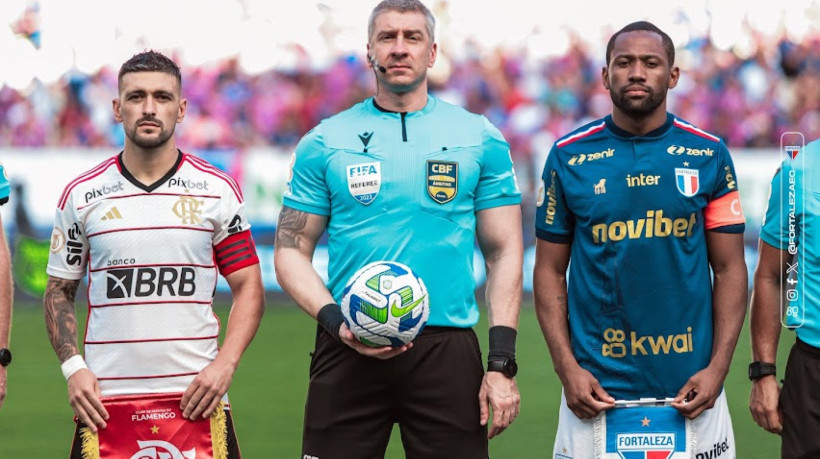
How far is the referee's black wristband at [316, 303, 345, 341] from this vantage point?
4.14 m

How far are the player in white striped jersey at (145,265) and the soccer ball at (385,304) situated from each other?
58 cm

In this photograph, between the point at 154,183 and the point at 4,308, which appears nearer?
the point at 154,183

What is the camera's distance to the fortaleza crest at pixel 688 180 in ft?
13.8

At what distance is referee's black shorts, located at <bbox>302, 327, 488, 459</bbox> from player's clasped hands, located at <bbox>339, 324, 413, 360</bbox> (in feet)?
0.68

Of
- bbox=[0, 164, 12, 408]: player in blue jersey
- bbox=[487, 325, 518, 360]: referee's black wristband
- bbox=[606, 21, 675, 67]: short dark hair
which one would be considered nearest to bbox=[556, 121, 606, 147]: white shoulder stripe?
bbox=[606, 21, 675, 67]: short dark hair

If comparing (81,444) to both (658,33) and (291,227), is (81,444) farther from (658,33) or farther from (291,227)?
(658,33)

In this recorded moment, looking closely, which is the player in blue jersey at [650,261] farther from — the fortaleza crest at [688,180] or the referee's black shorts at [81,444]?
the referee's black shorts at [81,444]

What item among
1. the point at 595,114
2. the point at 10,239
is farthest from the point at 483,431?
the point at 595,114

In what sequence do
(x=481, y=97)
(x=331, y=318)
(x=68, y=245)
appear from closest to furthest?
(x=331, y=318) → (x=68, y=245) → (x=481, y=97)

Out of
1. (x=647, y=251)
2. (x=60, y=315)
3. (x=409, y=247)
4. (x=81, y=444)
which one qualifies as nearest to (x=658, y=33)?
(x=647, y=251)

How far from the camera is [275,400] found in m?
8.75

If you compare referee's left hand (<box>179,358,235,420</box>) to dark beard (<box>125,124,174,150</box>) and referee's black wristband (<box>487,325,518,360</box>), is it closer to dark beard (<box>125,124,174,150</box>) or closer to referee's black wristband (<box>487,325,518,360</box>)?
dark beard (<box>125,124,174,150</box>)

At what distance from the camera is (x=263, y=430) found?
7.86 meters

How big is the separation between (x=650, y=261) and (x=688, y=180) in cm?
33
